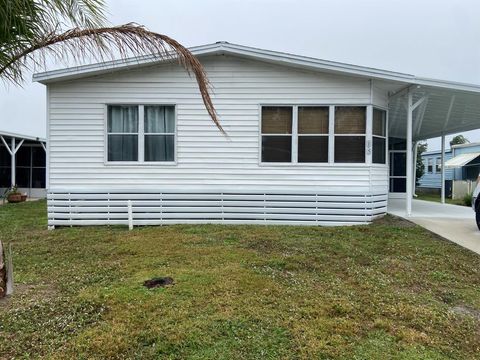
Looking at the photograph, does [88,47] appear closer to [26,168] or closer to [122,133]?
[122,133]

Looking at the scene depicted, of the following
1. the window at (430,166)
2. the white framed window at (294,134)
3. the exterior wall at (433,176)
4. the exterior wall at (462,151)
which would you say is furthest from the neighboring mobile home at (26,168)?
the window at (430,166)

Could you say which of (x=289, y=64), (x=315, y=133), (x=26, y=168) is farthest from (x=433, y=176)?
(x=26, y=168)

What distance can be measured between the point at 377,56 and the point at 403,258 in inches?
983

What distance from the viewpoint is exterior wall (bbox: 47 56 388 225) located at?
9.44 meters

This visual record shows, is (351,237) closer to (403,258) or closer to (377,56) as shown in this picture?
(403,258)

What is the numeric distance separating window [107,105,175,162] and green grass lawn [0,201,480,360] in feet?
8.42

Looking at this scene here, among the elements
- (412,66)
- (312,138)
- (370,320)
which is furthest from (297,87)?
(412,66)

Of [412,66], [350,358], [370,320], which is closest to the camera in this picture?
[350,358]

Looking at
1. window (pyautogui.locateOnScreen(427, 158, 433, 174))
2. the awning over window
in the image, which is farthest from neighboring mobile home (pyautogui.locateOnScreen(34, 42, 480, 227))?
window (pyautogui.locateOnScreen(427, 158, 433, 174))

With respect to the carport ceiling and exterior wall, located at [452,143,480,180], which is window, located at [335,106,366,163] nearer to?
the carport ceiling

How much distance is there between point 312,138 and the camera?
31.0ft

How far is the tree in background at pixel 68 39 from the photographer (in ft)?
12.2

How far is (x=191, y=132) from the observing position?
9516mm

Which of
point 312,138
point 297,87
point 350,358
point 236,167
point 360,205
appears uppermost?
point 297,87
